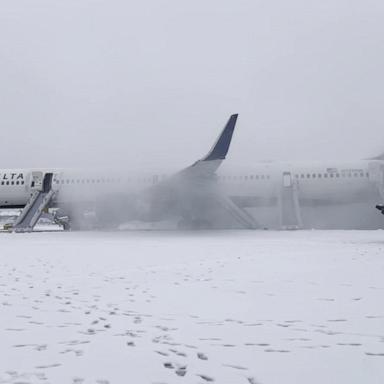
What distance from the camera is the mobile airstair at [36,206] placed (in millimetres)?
23469

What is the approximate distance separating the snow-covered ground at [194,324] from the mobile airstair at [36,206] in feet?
49.7

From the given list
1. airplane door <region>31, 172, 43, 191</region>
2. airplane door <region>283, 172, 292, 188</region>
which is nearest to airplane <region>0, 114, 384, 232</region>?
airplane door <region>283, 172, 292, 188</region>

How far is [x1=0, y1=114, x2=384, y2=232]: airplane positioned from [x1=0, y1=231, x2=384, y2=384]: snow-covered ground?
13.5 meters

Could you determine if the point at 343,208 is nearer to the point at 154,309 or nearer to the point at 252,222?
the point at 252,222

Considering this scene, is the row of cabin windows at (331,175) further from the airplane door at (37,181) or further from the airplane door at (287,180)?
the airplane door at (37,181)

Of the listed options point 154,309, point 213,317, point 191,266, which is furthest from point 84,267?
point 213,317

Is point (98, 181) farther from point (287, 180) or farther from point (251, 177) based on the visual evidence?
point (287, 180)

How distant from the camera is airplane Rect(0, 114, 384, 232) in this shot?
22.3 meters

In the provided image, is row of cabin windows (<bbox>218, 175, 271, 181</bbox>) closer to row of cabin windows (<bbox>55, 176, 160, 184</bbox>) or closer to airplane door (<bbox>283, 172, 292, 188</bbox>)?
airplane door (<bbox>283, 172, 292, 188</bbox>)

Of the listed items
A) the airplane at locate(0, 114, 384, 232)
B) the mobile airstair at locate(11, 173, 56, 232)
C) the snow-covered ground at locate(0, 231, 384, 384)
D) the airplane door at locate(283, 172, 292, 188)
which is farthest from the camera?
the mobile airstair at locate(11, 173, 56, 232)

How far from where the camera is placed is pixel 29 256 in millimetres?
10977

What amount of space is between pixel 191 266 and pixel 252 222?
13.9 meters

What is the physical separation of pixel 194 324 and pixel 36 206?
20.9 metres

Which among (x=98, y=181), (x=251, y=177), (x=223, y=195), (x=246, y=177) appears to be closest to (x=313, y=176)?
(x=251, y=177)
